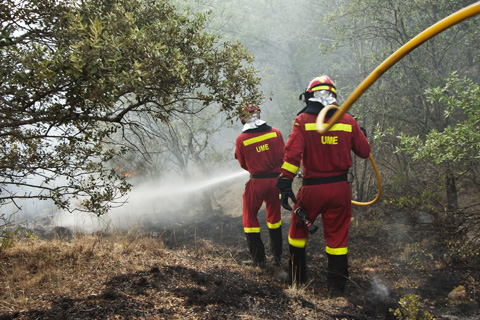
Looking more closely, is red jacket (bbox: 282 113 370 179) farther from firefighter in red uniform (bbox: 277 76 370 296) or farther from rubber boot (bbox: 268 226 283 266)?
rubber boot (bbox: 268 226 283 266)

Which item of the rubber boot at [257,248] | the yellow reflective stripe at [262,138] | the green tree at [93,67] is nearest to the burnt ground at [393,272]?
the rubber boot at [257,248]

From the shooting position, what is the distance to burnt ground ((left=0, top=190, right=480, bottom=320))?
2.78 meters

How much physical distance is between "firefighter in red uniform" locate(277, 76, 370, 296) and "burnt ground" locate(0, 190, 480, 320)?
38 cm

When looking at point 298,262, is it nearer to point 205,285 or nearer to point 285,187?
point 285,187

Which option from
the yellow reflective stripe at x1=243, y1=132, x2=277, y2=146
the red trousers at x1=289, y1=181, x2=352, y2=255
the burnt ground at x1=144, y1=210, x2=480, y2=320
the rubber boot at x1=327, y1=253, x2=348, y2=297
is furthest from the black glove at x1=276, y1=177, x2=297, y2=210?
the yellow reflective stripe at x1=243, y1=132, x2=277, y2=146

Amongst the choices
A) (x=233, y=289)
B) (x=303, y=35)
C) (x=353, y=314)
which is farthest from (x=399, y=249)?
(x=303, y=35)

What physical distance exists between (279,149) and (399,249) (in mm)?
2498

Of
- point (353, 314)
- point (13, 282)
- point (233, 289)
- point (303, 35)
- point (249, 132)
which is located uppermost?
point (303, 35)

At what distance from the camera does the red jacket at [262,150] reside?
4867 mm

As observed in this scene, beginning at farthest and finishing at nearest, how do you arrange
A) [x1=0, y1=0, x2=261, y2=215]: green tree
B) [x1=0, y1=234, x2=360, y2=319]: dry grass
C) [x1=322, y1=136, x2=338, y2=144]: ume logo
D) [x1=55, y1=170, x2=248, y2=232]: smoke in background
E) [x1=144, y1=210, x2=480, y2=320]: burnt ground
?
1. [x1=55, y1=170, x2=248, y2=232]: smoke in background
2. [x1=322, y1=136, x2=338, y2=144]: ume logo
3. [x1=144, y1=210, x2=480, y2=320]: burnt ground
4. [x1=0, y1=234, x2=360, y2=319]: dry grass
5. [x1=0, y1=0, x2=261, y2=215]: green tree

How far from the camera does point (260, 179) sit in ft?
16.0

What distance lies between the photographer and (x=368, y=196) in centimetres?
710

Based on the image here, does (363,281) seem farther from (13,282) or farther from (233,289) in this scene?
(13,282)

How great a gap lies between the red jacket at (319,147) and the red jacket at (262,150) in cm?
114
